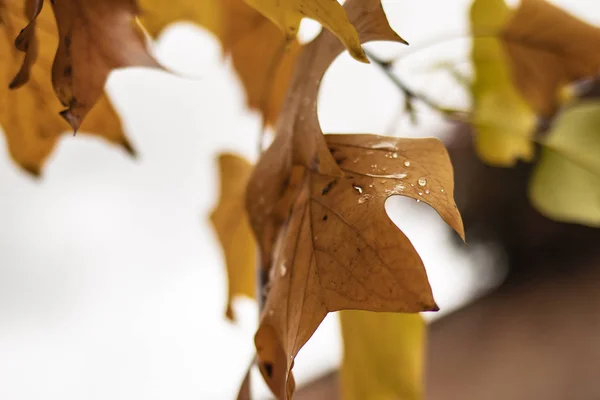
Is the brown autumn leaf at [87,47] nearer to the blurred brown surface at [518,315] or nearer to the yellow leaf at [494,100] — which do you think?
the yellow leaf at [494,100]

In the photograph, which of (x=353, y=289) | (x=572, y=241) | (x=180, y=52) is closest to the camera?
(x=353, y=289)

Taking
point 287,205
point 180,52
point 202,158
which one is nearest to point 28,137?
point 287,205

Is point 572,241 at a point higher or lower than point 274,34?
lower

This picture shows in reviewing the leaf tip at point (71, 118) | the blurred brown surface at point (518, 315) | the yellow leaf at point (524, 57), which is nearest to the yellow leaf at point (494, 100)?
the yellow leaf at point (524, 57)

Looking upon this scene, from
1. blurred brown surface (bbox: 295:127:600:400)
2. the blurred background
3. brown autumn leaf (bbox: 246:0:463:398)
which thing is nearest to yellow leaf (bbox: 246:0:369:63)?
brown autumn leaf (bbox: 246:0:463:398)

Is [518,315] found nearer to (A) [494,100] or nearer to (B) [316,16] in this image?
(A) [494,100]

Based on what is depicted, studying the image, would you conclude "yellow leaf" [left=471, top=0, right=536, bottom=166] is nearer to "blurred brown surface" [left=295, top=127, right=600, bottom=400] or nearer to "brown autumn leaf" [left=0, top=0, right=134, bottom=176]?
"brown autumn leaf" [left=0, top=0, right=134, bottom=176]

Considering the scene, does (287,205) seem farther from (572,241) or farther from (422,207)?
(572,241)
